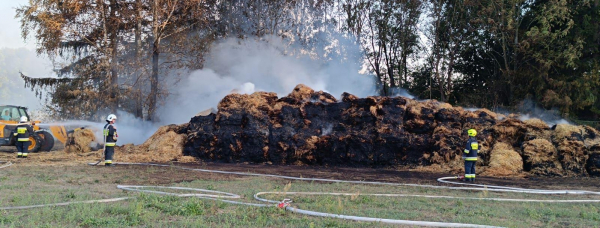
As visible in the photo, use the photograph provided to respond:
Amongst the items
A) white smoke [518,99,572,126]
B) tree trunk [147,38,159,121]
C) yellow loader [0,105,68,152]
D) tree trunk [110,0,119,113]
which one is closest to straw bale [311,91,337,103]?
white smoke [518,99,572,126]

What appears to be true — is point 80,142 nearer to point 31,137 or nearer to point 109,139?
point 31,137

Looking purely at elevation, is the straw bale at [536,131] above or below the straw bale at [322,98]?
below

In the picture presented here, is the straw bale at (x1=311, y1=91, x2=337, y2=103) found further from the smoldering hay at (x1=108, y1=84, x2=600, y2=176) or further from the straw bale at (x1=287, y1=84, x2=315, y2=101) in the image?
the straw bale at (x1=287, y1=84, x2=315, y2=101)

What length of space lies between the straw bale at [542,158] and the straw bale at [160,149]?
12.2 meters

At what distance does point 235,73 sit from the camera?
1084 inches

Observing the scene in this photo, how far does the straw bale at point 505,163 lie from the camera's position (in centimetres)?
1453

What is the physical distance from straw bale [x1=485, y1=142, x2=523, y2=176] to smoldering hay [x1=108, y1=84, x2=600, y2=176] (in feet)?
0.10

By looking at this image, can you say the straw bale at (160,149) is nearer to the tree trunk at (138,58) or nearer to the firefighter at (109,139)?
the firefighter at (109,139)

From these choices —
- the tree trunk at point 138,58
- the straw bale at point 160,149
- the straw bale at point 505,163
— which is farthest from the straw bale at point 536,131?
the tree trunk at point 138,58

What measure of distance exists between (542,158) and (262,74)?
16227 millimetres

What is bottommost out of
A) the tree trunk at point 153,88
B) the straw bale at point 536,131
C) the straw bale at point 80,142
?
the straw bale at point 80,142

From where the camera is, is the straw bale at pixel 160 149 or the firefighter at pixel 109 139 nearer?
the firefighter at pixel 109 139

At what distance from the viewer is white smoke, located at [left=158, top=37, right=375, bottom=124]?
26.0m

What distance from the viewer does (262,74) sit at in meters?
27.2
